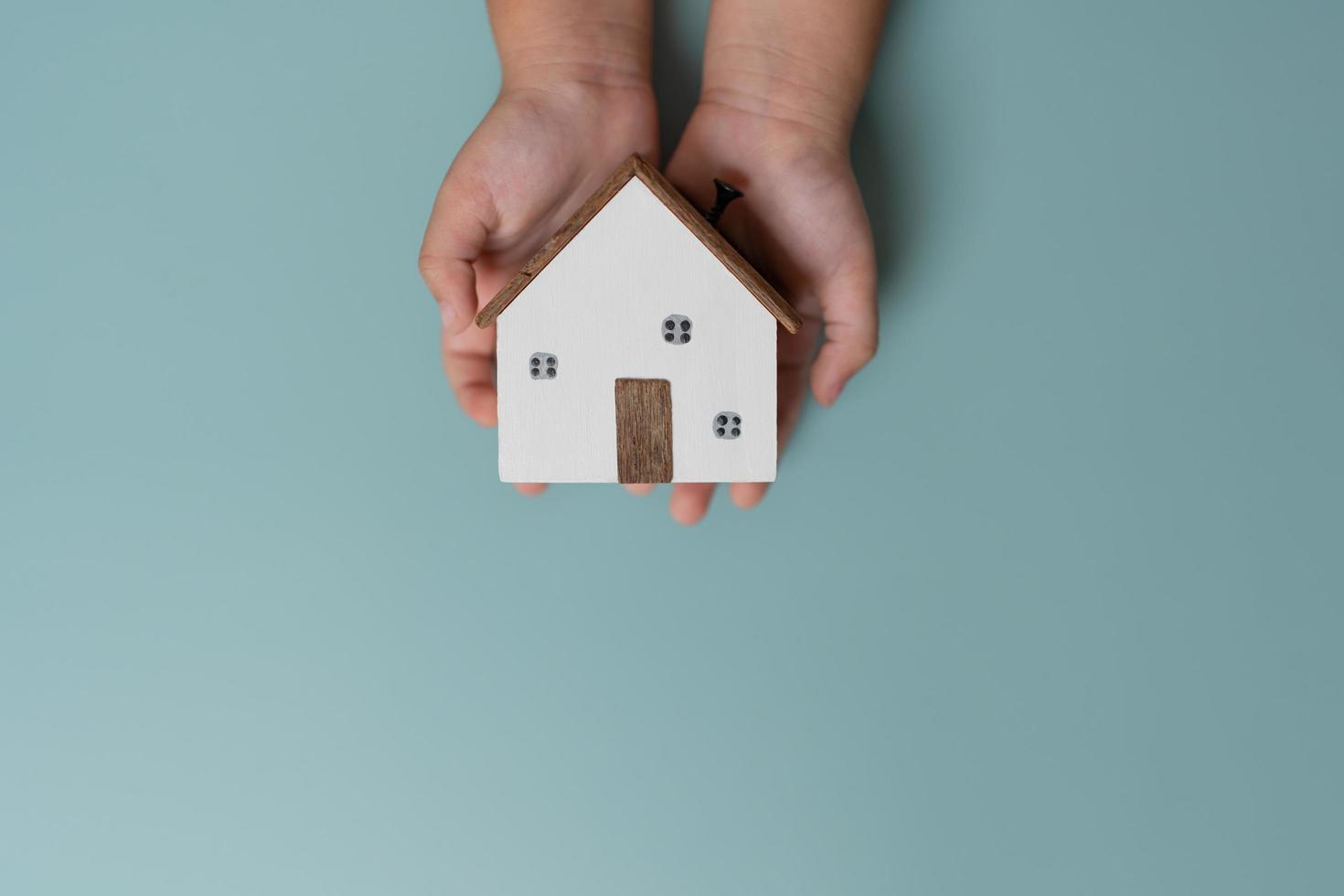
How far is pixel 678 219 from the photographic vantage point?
91 centimetres

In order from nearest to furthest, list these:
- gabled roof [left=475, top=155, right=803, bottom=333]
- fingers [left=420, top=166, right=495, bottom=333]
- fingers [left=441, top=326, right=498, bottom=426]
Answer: gabled roof [left=475, top=155, right=803, bottom=333] → fingers [left=420, top=166, right=495, bottom=333] → fingers [left=441, top=326, right=498, bottom=426]

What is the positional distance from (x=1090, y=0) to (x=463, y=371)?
0.91 metres

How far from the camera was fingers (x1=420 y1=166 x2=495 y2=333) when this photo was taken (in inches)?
40.1

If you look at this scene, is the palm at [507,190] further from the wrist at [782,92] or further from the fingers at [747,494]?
the fingers at [747,494]

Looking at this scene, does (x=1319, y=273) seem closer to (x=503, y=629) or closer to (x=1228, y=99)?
(x=1228, y=99)

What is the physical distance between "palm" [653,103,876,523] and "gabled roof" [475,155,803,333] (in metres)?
0.19

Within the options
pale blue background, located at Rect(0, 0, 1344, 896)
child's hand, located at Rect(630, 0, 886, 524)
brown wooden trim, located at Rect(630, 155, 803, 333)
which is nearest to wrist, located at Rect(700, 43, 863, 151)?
child's hand, located at Rect(630, 0, 886, 524)

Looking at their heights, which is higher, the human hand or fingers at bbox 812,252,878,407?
the human hand

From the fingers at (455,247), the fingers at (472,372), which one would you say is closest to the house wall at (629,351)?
the fingers at (455,247)

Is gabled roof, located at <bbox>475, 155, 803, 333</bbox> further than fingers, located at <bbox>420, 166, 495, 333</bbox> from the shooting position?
No

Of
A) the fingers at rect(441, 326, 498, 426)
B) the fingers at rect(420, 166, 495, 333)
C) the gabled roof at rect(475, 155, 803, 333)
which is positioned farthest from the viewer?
the fingers at rect(441, 326, 498, 426)

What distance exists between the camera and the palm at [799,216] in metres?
1.09

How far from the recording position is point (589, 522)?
1241 millimetres

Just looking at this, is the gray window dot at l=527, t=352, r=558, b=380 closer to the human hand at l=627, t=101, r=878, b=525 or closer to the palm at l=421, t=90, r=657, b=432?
the palm at l=421, t=90, r=657, b=432
